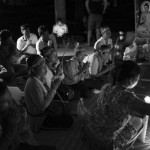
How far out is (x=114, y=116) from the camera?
272 centimetres

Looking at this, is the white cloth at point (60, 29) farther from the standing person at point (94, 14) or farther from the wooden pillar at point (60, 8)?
the wooden pillar at point (60, 8)

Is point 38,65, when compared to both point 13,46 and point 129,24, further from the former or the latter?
point 129,24

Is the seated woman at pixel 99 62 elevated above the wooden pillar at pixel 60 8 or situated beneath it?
situated beneath

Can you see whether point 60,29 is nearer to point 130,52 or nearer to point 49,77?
point 130,52

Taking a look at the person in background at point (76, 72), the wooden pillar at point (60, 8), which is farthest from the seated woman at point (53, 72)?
the wooden pillar at point (60, 8)

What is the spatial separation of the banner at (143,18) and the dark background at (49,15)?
3.15 m

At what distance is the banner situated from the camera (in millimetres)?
6945

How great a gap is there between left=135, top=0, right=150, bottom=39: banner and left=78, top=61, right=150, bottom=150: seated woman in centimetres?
441

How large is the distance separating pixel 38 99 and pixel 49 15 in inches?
411

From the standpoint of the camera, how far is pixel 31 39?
6.55 meters

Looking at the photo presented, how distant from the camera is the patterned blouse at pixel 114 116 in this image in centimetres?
255

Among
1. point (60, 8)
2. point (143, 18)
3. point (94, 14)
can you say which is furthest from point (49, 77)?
point (60, 8)

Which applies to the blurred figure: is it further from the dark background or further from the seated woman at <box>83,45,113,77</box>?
the seated woman at <box>83,45,113,77</box>

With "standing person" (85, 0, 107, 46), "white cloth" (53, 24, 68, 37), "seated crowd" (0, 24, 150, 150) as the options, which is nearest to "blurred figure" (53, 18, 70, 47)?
"white cloth" (53, 24, 68, 37)
